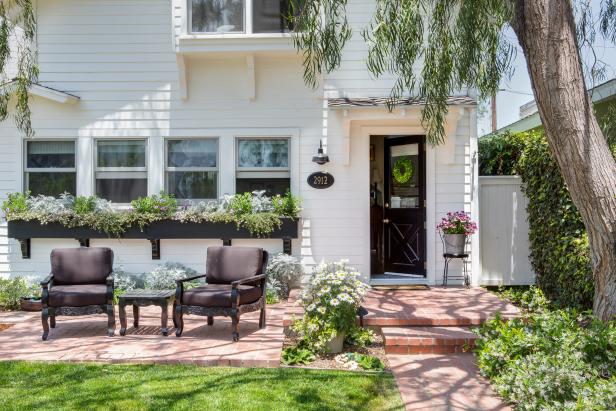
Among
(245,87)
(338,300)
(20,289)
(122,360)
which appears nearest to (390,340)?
(338,300)

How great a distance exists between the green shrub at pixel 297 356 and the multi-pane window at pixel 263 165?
138 inches

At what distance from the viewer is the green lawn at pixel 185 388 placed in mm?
3873

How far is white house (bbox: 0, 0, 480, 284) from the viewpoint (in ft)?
26.6

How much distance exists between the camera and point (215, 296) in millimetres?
5594

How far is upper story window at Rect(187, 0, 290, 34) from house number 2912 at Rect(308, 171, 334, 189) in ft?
6.82

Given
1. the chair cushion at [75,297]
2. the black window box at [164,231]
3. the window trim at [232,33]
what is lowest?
the chair cushion at [75,297]

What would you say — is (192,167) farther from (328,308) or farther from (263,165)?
(328,308)

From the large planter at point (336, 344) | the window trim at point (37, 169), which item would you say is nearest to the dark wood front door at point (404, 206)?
the large planter at point (336, 344)

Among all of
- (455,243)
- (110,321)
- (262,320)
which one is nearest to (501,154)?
(455,243)

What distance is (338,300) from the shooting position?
5211 mm

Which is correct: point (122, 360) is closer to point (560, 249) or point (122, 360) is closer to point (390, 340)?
point (390, 340)

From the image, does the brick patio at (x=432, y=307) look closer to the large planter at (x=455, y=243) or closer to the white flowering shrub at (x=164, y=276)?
the large planter at (x=455, y=243)

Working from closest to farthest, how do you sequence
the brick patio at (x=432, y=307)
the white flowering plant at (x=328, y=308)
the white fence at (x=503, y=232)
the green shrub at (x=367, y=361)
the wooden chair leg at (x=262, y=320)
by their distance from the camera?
the green shrub at (x=367, y=361), the white flowering plant at (x=328, y=308), the brick patio at (x=432, y=307), the wooden chair leg at (x=262, y=320), the white fence at (x=503, y=232)

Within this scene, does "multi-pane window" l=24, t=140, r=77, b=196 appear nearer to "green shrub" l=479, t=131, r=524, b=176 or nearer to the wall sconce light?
the wall sconce light
